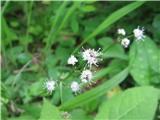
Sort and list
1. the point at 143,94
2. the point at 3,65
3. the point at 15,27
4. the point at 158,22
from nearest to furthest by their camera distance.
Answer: the point at 143,94
the point at 158,22
the point at 3,65
the point at 15,27

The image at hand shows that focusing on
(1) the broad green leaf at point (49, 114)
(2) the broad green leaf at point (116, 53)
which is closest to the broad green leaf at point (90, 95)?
(2) the broad green leaf at point (116, 53)

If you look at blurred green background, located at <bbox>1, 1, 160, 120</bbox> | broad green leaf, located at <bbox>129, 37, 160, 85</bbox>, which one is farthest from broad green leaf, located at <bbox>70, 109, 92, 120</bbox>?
broad green leaf, located at <bbox>129, 37, 160, 85</bbox>

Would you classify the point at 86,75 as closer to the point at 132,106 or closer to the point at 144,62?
the point at 132,106

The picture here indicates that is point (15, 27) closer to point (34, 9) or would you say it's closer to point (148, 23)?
point (34, 9)

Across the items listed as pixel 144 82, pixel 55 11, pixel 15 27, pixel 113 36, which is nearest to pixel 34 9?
pixel 15 27

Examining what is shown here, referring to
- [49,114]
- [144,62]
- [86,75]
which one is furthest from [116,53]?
[49,114]

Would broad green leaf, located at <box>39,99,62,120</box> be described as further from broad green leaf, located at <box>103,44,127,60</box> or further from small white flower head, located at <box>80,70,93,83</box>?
broad green leaf, located at <box>103,44,127,60</box>
